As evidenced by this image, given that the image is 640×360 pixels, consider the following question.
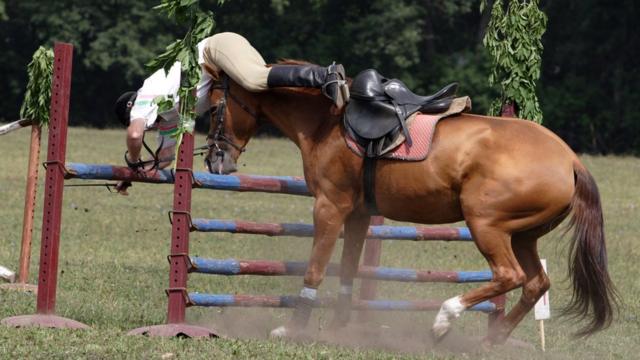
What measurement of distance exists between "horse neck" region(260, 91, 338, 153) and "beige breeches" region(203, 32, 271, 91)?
0.20 m

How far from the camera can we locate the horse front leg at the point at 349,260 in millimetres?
9016

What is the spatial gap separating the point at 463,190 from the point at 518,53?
83.7 inches

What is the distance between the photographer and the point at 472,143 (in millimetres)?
8266

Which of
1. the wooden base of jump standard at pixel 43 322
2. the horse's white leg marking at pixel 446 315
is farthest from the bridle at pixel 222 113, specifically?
the horse's white leg marking at pixel 446 315

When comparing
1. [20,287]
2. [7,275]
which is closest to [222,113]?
[20,287]

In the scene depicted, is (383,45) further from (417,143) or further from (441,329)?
(441,329)

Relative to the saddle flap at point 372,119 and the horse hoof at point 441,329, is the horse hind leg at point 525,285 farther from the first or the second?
the saddle flap at point 372,119

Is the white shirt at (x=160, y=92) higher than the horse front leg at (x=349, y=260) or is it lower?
higher

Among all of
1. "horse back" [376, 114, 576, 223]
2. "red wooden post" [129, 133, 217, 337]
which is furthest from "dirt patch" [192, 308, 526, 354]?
"horse back" [376, 114, 576, 223]

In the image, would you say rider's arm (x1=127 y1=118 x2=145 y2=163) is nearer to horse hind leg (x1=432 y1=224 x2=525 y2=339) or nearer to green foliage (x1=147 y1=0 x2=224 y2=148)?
green foliage (x1=147 y1=0 x2=224 y2=148)

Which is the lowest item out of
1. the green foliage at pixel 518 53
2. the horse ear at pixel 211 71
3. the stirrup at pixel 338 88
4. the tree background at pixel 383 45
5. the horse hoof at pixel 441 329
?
the horse hoof at pixel 441 329

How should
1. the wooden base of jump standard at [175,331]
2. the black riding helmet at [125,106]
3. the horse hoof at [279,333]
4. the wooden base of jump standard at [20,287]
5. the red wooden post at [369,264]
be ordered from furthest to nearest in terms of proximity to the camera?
1. the wooden base of jump standard at [20,287]
2. the red wooden post at [369,264]
3. the black riding helmet at [125,106]
4. the horse hoof at [279,333]
5. the wooden base of jump standard at [175,331]

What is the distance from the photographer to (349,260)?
9.11 meters

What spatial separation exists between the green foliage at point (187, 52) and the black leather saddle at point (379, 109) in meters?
1.13
